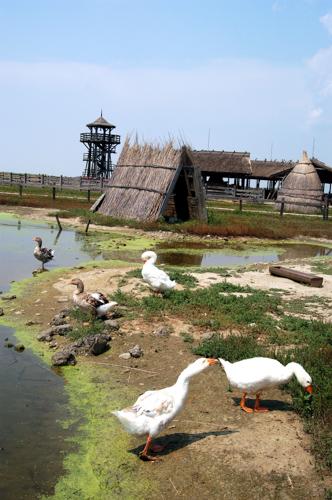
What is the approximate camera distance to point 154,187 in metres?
24.6

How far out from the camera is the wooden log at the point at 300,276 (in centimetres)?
1212

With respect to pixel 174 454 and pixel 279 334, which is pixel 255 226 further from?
pixel 174 454

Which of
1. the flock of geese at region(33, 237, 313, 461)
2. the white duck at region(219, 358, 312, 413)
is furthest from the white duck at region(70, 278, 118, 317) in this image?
the white duck at region(219, 358, 312, 413)

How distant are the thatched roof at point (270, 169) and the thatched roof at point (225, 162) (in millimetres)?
1384

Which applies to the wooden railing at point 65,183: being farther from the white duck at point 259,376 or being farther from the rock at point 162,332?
the white duck at point 259,376

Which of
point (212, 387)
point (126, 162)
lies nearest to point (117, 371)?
point (212, 387)

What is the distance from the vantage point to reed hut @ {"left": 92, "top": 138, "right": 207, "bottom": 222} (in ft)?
A: 79.2

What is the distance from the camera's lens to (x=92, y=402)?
20.8 feet

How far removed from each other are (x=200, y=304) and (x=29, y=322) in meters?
3.02

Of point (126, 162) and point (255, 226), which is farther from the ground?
point (126, 162)

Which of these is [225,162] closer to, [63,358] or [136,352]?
[136,352]

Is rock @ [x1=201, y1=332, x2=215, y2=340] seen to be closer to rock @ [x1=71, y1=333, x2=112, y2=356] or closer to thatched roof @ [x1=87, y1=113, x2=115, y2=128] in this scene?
rock @ [x1=71, y1=333, x2=112, y2=356]

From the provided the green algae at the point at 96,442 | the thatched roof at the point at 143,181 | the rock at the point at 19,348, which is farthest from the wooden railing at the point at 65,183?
the green algae at the point at 96,442

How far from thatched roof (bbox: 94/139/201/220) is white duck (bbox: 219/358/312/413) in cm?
1810
